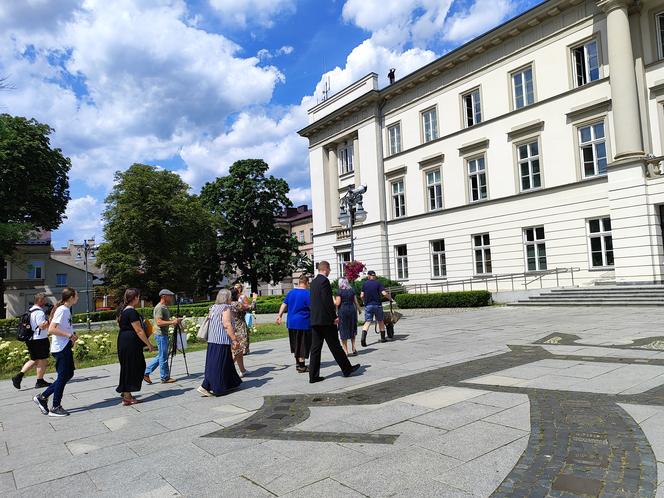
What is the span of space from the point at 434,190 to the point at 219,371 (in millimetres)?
26383

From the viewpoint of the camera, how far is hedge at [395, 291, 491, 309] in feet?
76.1

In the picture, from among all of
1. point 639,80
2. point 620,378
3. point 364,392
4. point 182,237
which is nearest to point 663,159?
point 639,80

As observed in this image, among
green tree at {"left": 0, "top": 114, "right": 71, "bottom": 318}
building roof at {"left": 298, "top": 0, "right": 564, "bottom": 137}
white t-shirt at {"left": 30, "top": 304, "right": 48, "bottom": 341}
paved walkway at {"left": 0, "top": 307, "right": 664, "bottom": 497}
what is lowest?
paved walkway at {"left": 0, "top": 307, "right": 664, "bottom": 497}

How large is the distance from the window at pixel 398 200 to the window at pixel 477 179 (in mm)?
5661

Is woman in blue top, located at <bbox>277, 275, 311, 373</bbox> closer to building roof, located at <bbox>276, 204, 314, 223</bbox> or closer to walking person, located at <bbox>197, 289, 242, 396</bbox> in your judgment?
walking person, located at <bbox>197, 289, 242, 396</bbox>

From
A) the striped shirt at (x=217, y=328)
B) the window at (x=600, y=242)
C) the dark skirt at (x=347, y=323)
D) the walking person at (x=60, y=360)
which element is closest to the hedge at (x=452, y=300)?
the window at (x=600, y=242)

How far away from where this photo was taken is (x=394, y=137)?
34.9 metres

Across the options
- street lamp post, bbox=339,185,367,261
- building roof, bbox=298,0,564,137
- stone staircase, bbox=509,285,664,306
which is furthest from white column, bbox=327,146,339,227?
street lamp post, bbox=339,185,367,261

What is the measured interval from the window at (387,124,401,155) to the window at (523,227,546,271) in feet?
38.7

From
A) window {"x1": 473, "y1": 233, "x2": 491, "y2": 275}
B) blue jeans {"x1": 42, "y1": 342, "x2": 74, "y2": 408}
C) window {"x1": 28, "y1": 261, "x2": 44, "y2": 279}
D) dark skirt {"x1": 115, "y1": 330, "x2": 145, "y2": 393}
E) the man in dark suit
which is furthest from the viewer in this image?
window {"x1": 28, "y1": 261, "x2": 44, "y2": 279}

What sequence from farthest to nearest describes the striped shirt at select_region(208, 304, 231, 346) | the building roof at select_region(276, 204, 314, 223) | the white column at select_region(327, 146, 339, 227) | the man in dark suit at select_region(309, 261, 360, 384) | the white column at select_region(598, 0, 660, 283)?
the building roof at select_region(276, 204, 314, 223) → the white column at select_region(327, 146, 339, 227) → the white column at select_region(598, 0, 660, 283) → the man in dark suit at select_region(309, 261, 360, 384) → the striped shirt at select_region(208, 304, 231, 346)

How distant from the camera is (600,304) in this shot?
19.4 m

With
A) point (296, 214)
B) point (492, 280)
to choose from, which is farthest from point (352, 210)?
point (296, 214)

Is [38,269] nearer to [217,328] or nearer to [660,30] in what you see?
[217,328]
